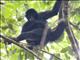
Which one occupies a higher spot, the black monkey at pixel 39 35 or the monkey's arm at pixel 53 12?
the monkey's arm at pixel 53 12

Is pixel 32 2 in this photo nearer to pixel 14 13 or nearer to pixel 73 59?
pixel 14 13

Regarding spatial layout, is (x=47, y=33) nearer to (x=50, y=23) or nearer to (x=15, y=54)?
(x=50, y=23)

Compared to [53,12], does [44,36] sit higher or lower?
lower

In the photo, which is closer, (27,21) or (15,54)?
(15,54)

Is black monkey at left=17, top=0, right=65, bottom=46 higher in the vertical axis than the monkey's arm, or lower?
lower

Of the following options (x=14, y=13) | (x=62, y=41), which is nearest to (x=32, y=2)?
(x=14, y=13)

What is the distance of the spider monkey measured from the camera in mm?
913

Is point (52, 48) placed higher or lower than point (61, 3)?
lower

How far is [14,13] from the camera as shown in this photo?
898 mm

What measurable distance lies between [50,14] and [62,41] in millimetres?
126

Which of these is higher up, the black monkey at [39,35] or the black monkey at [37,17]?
the black monkey at [37,17]

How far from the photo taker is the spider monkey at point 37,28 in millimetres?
913

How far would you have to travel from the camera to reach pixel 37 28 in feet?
3.15

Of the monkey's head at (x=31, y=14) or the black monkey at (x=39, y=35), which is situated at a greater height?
the monkey's head at (x=31, y=14)
